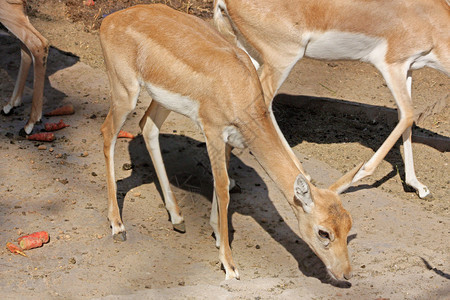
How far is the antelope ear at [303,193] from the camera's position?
4.72m

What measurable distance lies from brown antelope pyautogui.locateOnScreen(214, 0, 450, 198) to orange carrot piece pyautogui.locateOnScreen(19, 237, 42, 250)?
9.55 ft

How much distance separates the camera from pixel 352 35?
7125 millimetres

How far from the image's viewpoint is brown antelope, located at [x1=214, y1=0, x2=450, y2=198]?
275 inches

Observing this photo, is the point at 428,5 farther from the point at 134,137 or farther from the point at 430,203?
the point at 134,137

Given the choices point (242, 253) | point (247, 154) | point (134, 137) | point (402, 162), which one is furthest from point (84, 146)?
point (402, 162)

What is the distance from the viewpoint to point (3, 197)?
614 centimetres

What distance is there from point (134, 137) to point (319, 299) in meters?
3.43

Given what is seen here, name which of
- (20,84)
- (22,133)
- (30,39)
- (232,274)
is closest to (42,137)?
(22,133)

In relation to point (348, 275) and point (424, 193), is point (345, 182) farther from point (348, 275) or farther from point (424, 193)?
point (424, 193)

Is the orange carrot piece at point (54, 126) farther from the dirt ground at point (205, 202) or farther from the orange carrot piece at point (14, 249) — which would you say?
the orange carrot piece at point (14, 249)

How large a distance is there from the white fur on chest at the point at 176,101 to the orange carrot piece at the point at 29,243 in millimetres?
1574

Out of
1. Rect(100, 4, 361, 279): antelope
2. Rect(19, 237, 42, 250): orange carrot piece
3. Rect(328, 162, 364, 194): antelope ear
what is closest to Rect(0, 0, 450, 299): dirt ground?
Rect(19, 237, 42, 250): orange carrot piece

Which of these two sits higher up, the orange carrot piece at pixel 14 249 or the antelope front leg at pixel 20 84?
the orange carrot piece at pixel 14 249

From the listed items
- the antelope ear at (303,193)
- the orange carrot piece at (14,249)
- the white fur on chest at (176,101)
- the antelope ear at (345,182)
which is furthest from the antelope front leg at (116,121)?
the antelope ear at (345,182)
